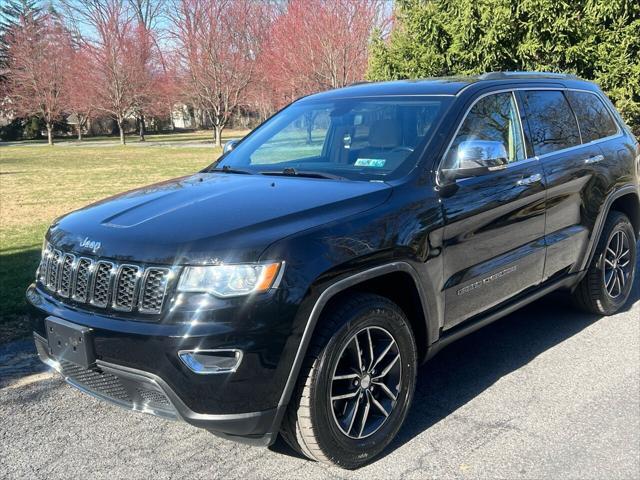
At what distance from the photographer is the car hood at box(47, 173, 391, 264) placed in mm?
2770

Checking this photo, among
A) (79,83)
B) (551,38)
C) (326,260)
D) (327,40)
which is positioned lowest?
(326,260)

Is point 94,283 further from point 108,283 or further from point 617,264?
point 617,264

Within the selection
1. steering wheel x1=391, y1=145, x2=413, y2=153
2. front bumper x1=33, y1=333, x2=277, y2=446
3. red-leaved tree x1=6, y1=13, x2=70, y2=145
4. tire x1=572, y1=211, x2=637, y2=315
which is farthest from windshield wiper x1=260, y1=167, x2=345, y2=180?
red-leaved tree x1=6, y1=13, x2=70, y2=145

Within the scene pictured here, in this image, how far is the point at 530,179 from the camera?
13.6ft

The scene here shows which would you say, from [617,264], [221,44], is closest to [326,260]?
[617,264]

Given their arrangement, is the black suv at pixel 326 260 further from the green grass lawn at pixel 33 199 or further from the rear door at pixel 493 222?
the green grass lawn at pixel 33 199

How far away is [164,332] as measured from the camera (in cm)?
268

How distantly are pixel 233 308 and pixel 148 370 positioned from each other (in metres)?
0.47

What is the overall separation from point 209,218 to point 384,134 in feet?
4.60

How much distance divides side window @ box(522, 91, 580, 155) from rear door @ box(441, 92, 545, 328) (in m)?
0.16

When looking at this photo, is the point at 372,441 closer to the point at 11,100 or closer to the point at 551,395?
the point at 551,395

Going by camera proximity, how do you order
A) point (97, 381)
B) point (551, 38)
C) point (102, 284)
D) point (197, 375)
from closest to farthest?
point (197, 375) < point (102, 284) < point (97, 381) < point (551, 38)

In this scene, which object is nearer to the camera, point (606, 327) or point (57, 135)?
point (606, 327)

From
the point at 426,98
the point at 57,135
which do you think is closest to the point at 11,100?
the point at 57,135
